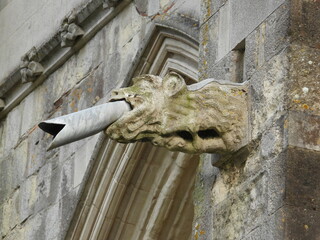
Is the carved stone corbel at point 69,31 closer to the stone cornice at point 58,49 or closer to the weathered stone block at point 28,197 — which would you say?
the stone cornice at point 58,49

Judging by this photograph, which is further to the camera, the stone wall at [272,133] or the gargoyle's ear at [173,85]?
the gargoyle's ear at [173,85]

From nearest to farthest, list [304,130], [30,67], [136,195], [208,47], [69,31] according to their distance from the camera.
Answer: [304,130] < [208,47] < [136,195] < [69,31] < [30,67]

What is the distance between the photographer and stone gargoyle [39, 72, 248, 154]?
16.1 feet

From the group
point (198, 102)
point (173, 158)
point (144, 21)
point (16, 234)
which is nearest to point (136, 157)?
point (173, 158)

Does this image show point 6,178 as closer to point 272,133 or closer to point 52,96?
point 52,96

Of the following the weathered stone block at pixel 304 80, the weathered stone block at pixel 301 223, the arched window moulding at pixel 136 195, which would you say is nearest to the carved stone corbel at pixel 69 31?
the arched window moulding at pixel 136 195

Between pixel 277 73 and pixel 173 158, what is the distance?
2.73m

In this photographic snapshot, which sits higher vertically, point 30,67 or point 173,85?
point 30,67

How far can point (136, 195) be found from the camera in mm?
7785

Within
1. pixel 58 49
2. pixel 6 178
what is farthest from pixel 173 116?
pixel 6 178

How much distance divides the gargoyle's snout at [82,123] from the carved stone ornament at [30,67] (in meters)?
3.69

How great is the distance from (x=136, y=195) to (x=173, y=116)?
9.15ft

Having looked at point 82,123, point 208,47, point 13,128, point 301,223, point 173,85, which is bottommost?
point 301,223

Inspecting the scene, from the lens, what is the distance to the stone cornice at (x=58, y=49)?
26.1 feet
